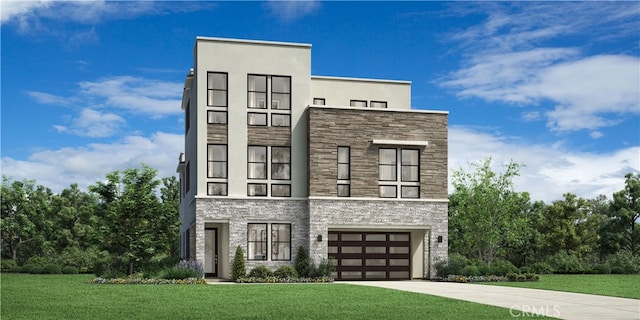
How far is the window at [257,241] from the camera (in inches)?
1243

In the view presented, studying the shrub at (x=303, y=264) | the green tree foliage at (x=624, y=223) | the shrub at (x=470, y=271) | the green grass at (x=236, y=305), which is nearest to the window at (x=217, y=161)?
the shrub at (x=303, y=264)

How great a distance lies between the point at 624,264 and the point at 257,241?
2311 cm

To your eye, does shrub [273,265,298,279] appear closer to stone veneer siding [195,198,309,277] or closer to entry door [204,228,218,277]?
stone veneer siding [195,198,309,277]

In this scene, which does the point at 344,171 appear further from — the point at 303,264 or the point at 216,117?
the point at 216,117

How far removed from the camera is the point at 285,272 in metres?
30.6

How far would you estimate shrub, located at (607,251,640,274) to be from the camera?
41.9m

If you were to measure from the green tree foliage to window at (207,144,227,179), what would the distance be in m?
31.5

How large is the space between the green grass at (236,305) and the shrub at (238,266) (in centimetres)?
763

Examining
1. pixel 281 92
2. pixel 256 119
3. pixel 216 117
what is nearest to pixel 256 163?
pixel 256 119

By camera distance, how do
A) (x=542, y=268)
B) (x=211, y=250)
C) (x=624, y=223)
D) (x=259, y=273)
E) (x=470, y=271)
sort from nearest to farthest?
(x=259, y=273)
(x=470, y=271)
(x=211, y=250)
(x=542, y=268)
(x=624, y=223)

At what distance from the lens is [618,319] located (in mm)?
14625

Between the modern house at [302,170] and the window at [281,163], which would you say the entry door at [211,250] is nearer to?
the modern house at [302,170]

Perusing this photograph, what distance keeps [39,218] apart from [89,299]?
120 feet

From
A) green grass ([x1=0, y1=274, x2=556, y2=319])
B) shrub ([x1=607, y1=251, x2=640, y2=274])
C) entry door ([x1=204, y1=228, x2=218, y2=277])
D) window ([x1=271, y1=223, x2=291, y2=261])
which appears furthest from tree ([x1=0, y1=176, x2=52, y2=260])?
shrub ([x1=607, y1=251, x2=640, y2=274])
